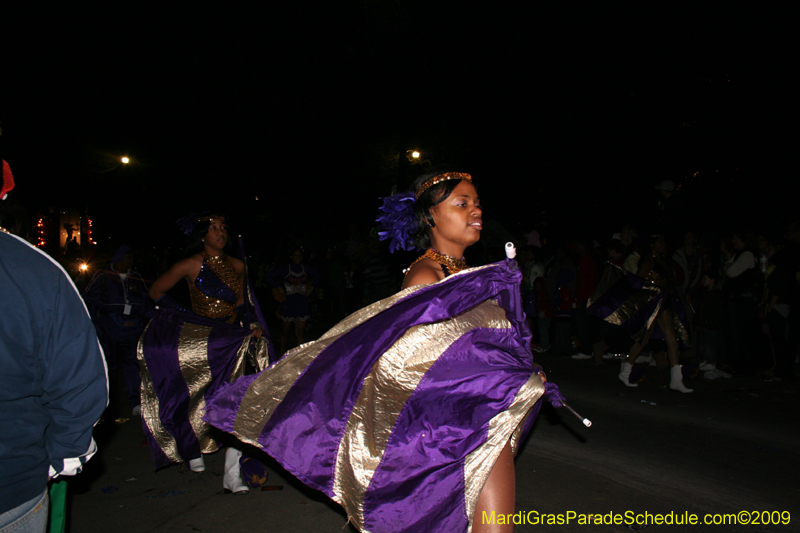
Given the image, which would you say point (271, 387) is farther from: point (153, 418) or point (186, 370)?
point (153, 418)

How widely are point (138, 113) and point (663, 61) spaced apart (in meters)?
13.8

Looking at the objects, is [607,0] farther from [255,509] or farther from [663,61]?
[255,509]

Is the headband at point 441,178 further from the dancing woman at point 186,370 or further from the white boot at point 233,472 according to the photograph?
the white boot at point 233,472

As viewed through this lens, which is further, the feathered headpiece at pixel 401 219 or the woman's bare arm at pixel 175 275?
the woman's bare arm at pixel 175 275

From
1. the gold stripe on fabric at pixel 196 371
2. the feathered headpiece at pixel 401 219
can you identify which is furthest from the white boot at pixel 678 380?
the gold stripe on fabric at pixel 196 371

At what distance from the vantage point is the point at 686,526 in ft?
11.5

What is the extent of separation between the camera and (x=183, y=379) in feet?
14.2

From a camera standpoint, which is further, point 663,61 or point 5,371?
point 663,61

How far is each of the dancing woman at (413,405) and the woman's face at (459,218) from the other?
266 millimetres

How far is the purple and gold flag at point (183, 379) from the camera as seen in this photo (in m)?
4.31

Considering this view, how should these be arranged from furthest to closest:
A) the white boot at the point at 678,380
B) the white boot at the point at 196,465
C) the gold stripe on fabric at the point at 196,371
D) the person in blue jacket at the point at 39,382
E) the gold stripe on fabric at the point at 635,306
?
the gold stripe on fabric at the point at 635,306, the white boot at the point at 678,380, the white boot at the point at 196,465, the gold stripe on fabric at the point at 196,371, the person in blue jacket at the point at 39,382

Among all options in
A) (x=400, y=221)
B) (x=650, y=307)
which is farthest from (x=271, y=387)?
(x=650, y=307)

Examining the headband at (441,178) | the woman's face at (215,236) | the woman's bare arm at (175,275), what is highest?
the headband at (441,178)

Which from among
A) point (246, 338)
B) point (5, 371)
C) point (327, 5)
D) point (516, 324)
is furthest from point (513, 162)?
point (5, 371)
